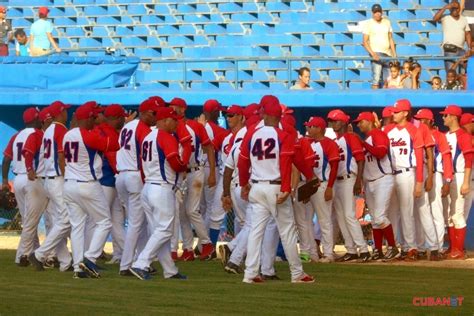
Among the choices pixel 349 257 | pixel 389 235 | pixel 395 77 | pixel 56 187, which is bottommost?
pixel 349 257

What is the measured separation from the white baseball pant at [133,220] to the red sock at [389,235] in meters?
3.70

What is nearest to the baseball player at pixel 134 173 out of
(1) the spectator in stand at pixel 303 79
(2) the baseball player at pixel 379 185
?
(2) the baseball player at pixel 379 185

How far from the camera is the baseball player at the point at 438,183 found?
1873 centimetres

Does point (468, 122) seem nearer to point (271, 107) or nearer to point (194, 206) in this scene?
point (194, 206)

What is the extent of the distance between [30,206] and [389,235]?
4.71 metres

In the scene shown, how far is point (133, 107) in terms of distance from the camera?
2527 cm

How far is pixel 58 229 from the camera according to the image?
1608cm

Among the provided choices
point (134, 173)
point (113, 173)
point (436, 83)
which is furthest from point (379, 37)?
point (134, 173)

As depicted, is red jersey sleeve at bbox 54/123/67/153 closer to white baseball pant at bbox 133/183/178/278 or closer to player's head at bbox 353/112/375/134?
white baseball pant at bbox 133/183/178/278

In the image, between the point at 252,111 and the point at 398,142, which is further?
the point at 398,142

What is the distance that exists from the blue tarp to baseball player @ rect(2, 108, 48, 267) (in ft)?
27.1

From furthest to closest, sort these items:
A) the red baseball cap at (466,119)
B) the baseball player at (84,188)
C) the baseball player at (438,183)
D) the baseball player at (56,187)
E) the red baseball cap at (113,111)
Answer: the red baseball cap at (466,119), the baseball player at (438,183), the red baseball cap at (113,111), the baseball player at (56,187), the baseball player at (84,188)

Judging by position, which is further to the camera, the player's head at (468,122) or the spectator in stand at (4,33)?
the spectator in stand at (4,33)

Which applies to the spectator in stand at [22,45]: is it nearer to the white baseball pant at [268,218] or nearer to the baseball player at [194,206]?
Result: the baseball player at [194,206]
